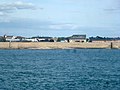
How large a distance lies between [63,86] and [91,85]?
127 inches

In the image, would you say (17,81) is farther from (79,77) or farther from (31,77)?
(79,77)

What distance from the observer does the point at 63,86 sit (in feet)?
152

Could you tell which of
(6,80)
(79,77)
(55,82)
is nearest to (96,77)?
(79,77)

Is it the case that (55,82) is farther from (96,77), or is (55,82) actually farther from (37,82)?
(96,77)

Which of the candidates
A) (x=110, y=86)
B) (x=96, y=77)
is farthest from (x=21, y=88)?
(x=96, y=77)

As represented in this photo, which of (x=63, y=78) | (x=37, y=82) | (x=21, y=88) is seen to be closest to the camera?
(x=21, y=88)

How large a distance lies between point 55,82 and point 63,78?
15.1 feet

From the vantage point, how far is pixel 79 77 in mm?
55812

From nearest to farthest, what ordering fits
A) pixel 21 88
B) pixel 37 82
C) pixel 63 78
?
pixel 21 88 < pixel 37 82 < pixel 63 78

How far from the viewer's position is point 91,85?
47.2m

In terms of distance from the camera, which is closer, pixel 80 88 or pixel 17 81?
pixel 80 88

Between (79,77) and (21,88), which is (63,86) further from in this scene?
(79,77)

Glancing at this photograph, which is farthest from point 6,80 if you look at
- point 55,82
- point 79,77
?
point 79,77

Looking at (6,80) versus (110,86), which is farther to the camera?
(6,80)
